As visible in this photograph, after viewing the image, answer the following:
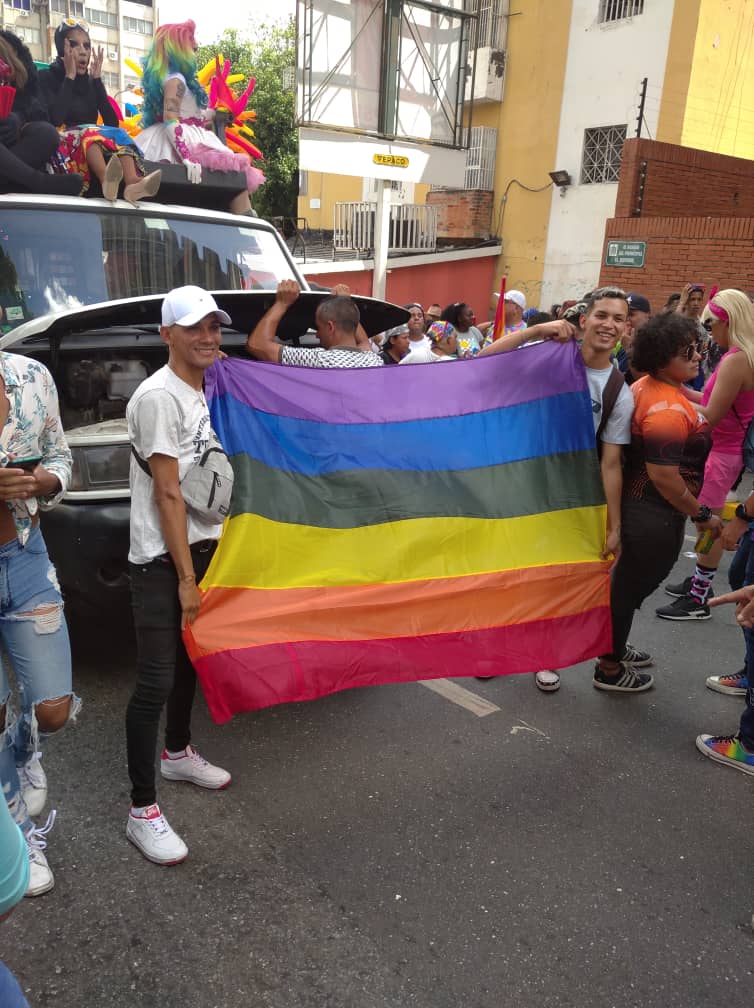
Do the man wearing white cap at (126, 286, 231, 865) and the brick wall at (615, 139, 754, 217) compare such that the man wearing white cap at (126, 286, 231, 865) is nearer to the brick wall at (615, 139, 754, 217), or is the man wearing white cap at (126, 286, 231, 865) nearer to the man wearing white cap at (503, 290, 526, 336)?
the man wearing white cap at (503, 290, 526, 336)

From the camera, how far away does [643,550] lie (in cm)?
394

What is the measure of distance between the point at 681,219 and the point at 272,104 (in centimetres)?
2211

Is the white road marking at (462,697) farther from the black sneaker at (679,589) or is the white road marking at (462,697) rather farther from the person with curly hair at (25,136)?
the person with curly hair at (25,136)

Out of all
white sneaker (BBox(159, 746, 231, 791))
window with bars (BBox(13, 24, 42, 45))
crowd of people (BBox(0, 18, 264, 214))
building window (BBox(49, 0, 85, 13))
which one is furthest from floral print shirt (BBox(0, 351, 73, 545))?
building window (BBox(49, 0, 85, 13))

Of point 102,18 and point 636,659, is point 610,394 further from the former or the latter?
point 102,18

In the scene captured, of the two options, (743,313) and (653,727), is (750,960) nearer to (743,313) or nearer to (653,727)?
(653,727)

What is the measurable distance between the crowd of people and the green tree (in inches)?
993

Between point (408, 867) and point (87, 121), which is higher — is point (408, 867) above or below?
below

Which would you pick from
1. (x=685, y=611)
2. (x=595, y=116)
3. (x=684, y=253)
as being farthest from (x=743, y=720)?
(x=595, y=116)

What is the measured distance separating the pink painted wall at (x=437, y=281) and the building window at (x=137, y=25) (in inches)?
2995

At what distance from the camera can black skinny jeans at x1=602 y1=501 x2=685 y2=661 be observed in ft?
12.8

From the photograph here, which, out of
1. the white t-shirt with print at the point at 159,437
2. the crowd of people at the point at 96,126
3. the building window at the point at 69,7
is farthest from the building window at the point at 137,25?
the white t-shirt with print at the point at 159,437

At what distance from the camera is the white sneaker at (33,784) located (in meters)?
3.04

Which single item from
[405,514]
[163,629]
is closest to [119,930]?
[163,629]
